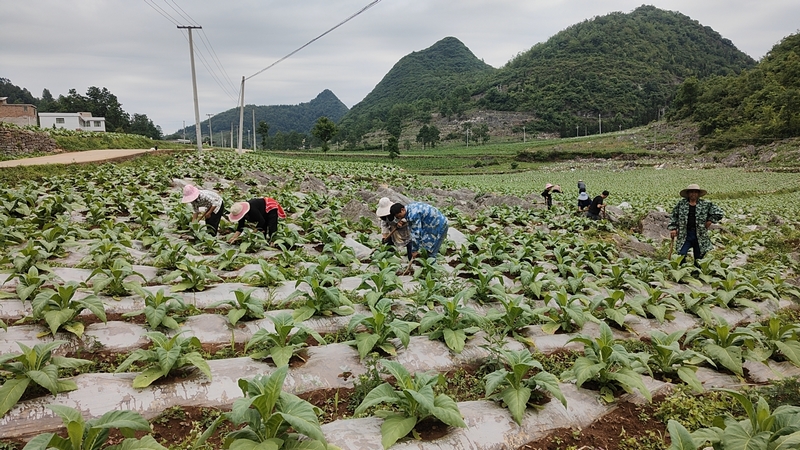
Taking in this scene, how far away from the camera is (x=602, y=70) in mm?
136250

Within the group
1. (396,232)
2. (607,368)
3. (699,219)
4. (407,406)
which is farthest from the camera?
(699,219)

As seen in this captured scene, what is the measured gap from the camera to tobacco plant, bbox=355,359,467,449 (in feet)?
9.95


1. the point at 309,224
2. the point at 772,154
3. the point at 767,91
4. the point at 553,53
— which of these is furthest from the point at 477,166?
the point at 553,53

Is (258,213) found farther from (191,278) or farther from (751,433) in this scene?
(751,433)

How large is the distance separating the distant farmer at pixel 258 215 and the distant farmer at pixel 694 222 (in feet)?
26.6

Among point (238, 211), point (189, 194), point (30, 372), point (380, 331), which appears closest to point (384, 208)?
point (238, 211)

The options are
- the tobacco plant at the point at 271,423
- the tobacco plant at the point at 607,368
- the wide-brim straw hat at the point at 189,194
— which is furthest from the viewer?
the wide-brim straw hat at the point at 189,194

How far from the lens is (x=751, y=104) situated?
60969 millimetres

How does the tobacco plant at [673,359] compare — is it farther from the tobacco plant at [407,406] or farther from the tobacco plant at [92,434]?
the tobacco plant at [92,434]

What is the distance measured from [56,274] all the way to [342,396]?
442 centimetres

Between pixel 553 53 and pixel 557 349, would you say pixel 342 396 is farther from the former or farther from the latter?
pixel 553 53

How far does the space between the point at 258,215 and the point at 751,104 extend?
75.8 metres

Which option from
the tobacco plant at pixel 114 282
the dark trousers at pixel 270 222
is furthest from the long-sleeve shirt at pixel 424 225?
the tobacco plant at pixel 114 282

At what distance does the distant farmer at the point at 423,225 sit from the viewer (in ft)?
24.7
